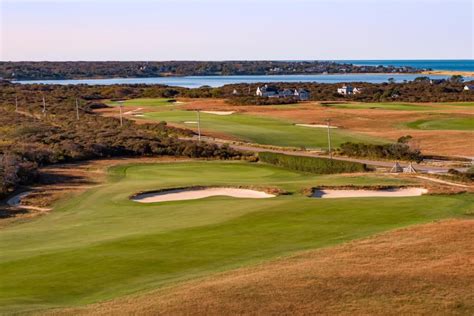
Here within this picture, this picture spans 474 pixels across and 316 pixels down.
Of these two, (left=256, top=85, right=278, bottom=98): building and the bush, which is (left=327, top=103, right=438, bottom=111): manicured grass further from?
the bush

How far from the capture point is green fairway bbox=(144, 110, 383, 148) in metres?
82.7

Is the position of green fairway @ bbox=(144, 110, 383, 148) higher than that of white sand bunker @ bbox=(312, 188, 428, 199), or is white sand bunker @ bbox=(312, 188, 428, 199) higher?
white sand bunker @ bbox=(312, 188, 428, 199)

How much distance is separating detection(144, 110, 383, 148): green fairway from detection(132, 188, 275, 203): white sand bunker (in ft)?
119

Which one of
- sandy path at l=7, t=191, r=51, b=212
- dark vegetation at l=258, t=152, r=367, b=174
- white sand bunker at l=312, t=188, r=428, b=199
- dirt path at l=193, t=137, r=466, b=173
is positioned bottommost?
dirt path at l=193, t=137, r=466, b=173

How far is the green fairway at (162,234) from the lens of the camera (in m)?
23.2

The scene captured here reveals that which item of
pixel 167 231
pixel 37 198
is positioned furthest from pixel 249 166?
pixel 167 231

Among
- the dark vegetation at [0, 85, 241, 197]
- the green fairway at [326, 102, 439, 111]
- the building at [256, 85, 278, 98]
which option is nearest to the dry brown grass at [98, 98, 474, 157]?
the green fairway at [326, 102, 439, 111]

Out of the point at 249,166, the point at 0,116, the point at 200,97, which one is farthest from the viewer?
the point at 200,97

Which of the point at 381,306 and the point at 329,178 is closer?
the point at 381,306

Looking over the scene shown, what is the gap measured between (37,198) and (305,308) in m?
26.5

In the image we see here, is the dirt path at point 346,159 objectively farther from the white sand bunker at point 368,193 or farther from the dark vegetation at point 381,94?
the dark vegetation at point 381,94

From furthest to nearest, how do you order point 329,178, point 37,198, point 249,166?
point 249,166
point 329,178
point 37,198

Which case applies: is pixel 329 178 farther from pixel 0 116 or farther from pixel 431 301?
pixel 0 116

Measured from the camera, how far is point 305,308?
63.8 ft
